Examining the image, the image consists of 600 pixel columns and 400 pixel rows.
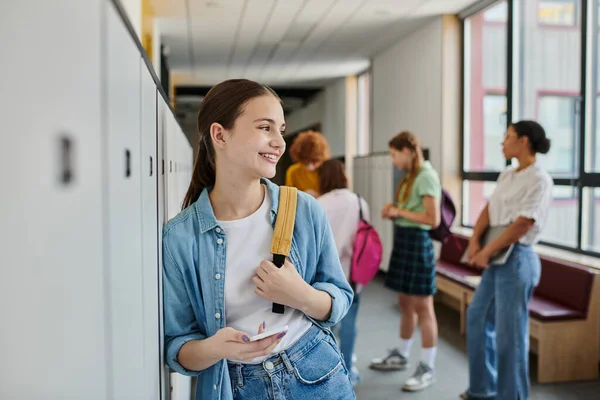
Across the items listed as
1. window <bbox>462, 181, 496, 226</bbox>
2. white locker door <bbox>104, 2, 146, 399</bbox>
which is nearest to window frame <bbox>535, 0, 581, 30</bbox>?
window <bbox>462, 181, 496, 226</bbox>

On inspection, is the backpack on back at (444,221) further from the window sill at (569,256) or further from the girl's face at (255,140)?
the girl's face at (255,140)

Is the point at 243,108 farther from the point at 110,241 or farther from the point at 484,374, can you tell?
the point at 484,374

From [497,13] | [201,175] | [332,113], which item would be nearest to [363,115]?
[332,113]

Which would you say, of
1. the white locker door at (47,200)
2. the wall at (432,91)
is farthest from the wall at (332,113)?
the white locker door at (47,200)

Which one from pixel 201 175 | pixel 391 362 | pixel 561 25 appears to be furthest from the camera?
pixel 561 25

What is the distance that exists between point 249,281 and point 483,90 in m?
6.43

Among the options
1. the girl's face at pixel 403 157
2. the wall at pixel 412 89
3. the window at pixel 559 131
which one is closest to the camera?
the girl's face at pixel 403 157

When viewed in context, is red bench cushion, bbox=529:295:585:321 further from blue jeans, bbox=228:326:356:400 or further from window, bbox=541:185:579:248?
blue jeans, bbox=228:326:356:400

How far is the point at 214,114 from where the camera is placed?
1.43 meters

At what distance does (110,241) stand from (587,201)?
17.3ft

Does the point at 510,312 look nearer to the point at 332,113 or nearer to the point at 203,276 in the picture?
the point at 203,276

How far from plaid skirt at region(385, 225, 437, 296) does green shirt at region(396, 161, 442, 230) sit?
0.26 feet

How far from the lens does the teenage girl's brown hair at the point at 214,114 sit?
1400 mm

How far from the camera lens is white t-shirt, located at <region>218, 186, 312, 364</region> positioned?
1.37 metres
